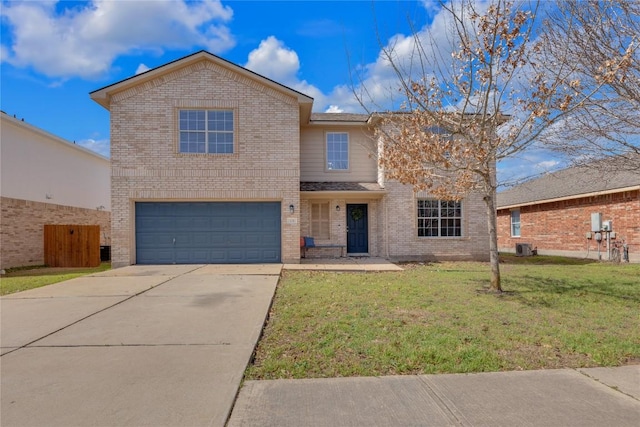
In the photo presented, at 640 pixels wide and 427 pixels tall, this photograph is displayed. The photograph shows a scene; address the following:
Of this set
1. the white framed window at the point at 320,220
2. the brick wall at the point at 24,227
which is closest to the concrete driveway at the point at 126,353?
the white framed window at the point at 320,220

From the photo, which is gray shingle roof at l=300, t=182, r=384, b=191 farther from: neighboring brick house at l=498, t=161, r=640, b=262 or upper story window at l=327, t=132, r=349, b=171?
neighboring brick house at l=498, t=161, r=640, b=262

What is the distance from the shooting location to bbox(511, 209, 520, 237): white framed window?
76.9 feet

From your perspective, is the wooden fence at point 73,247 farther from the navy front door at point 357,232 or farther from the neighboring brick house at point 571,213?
the neighboring brick house at point 571,213

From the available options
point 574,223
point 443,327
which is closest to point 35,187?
point 443,327

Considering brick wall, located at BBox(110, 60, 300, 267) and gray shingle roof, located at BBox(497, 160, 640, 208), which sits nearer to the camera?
brick wall, located at BBox(110, 60, 300, 267)

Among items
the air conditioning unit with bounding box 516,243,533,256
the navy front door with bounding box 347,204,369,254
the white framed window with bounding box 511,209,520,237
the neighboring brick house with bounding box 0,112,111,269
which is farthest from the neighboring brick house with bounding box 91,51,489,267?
the white framed window with bounding box 511,209,520,237

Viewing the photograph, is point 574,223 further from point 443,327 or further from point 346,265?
point 443,327

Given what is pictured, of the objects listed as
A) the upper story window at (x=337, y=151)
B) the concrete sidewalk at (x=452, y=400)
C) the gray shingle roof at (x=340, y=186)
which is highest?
the upper story window at (x=337, y=151)

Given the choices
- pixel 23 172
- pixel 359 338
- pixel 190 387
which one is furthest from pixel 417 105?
pixel 23 172

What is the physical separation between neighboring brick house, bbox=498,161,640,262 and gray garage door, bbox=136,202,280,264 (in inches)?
433

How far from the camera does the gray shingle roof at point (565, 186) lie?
1571 cm

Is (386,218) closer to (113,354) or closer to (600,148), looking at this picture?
(600,148)

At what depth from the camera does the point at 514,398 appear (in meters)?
3.51

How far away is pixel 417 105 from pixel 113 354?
7.17m
